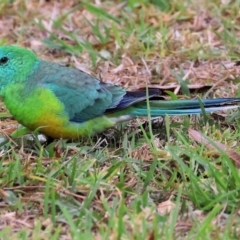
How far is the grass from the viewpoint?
3.23 m

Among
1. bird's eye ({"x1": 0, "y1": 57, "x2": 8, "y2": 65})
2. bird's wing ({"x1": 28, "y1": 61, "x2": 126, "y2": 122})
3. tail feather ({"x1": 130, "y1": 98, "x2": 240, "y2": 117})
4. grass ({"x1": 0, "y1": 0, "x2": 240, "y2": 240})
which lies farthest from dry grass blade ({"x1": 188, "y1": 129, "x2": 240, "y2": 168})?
bird's eye ({"x1": 0, "y1": 57, "x2": 8, "y2": 65})

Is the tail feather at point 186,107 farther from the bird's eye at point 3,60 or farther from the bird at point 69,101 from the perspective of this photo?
the bird's eye at point 3,60

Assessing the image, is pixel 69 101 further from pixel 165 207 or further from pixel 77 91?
pixel 165 207

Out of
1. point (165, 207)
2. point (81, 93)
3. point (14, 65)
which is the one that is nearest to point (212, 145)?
point (165, 207)

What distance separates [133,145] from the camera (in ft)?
13.4

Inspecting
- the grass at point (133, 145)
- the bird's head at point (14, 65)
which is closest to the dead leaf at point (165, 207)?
the grass at point (133, 145)

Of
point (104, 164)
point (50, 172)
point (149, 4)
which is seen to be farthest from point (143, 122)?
point (149, 4)

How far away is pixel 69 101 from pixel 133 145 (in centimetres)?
48

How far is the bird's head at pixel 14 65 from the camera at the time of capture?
168 inches

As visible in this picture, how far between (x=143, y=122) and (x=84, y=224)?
1480 mm

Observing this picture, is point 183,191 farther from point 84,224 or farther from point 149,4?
point 149,4

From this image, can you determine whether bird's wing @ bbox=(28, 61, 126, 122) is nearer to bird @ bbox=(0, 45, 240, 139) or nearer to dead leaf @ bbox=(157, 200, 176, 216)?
bird @ bbox=(0, 45, 240, 139)

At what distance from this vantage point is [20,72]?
4301 millimetres

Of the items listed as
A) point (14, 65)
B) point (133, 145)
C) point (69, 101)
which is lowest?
point (133, 145)
